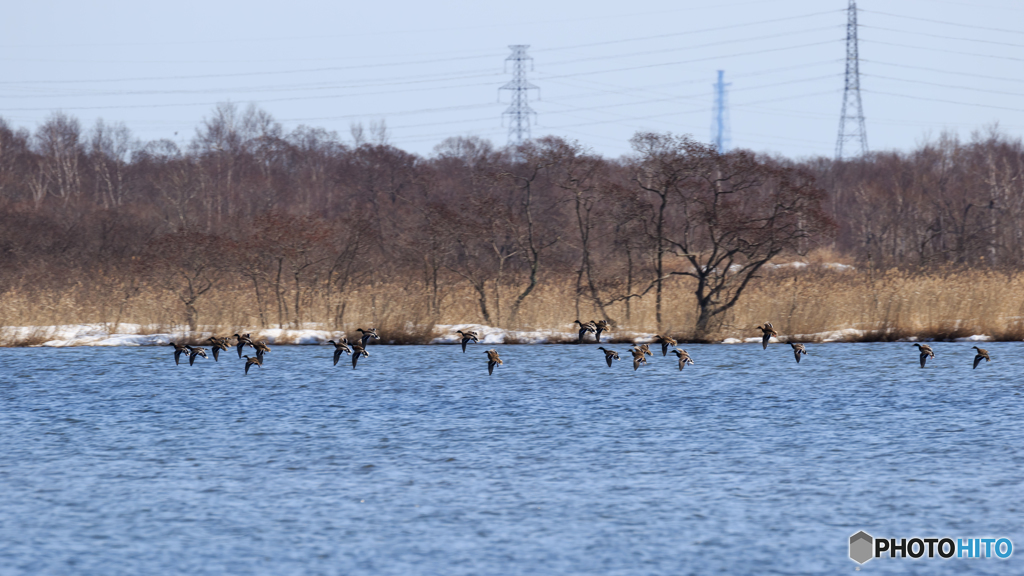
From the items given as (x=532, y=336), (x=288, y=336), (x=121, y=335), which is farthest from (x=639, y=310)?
(x=121, y=335)

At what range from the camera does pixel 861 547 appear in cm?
880

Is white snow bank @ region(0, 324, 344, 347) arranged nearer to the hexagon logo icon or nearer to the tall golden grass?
the tall golden grass

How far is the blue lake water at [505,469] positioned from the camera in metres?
8.73

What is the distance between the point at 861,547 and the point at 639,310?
1887 cm

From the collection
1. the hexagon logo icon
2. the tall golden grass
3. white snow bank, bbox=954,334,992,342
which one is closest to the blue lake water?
the hexagon logo icon

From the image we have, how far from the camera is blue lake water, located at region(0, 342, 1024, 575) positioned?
8734 millimetres

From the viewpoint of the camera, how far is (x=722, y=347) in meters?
25.9

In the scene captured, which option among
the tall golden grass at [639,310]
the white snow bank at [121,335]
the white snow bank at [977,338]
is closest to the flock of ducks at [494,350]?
the tall golden grass at [639,310]

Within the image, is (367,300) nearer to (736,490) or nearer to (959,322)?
(959,322)

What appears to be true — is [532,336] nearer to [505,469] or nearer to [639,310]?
[639,310]

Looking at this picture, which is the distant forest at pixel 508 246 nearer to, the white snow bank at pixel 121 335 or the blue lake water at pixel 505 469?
the white snow bank at pixel 121 335

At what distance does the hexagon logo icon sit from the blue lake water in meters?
0.10

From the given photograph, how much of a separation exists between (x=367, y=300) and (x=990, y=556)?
69.0 ft

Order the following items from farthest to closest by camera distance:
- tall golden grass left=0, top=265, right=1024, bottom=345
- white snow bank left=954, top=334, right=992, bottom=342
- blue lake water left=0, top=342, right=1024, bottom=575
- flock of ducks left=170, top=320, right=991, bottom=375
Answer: tall golden grass left=0, top=265, right=1024, bottom=345 < white snow bank left=954, top=334, right=992, bottom=342 < flock of ducks left=170, top=320, right=991, bottom=375 < blue lake water left=0, top=342, right=1024, bottom=575
